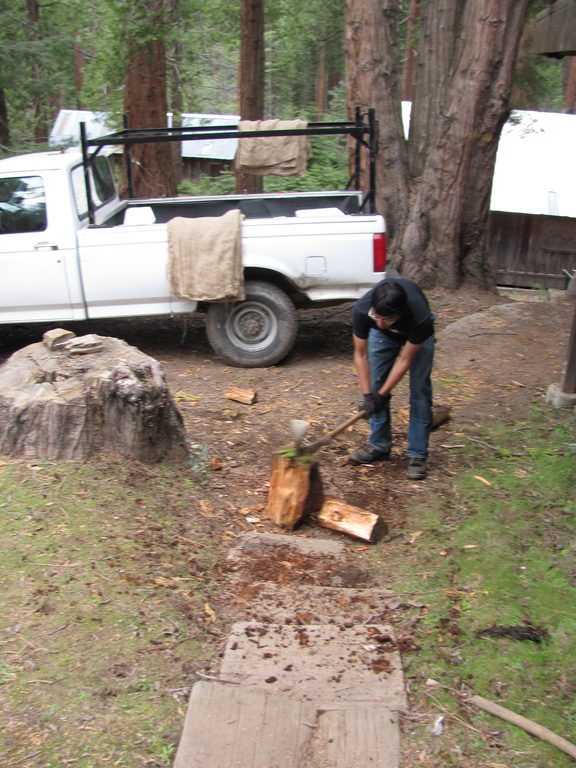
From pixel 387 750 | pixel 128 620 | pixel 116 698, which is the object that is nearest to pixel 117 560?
pixel 128 620

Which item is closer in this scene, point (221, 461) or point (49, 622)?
point (49, 622)

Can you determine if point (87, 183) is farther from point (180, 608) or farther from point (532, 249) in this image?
point (532, 249)

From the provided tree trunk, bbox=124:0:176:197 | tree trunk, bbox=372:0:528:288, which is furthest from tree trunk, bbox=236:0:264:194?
tree trunk, bbox=372:0:528:288

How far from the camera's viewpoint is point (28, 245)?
24.0ft

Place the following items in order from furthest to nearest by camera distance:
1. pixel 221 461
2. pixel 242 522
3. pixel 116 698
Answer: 1. pixel 221 461
2. pixel 242 522
3. pixel 116 698

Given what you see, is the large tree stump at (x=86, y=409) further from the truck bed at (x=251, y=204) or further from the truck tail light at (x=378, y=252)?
the truck bed at (x=251, y=204)

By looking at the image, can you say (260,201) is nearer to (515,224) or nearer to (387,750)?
(387,750)

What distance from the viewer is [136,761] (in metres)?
2.83

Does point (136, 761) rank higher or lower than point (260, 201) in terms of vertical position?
lower

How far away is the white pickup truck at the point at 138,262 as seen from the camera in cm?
724

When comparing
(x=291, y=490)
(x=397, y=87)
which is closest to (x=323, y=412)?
(x=291, y=490)

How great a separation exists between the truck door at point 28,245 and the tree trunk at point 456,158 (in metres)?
4.55

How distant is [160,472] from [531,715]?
2683 millimetres

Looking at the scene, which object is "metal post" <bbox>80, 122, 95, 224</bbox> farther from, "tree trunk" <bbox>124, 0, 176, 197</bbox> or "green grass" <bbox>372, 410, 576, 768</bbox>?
"green grass" <bbox>372, 410, 576, 768</bbox>
